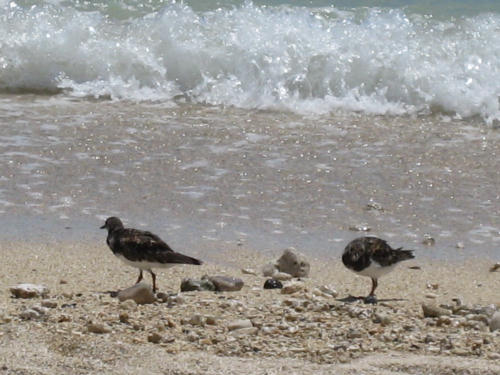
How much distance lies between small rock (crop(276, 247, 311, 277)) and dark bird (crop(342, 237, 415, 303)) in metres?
0.39

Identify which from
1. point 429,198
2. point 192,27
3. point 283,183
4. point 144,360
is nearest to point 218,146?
point 283,183

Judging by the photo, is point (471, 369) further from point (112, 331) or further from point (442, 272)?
point (442, 272)

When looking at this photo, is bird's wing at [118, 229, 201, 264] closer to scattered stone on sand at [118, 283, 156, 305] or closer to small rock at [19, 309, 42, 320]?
scattered stone on sand at [118, 283, 156, 305]

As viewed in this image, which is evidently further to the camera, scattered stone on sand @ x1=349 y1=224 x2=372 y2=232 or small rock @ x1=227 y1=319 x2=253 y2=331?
scattered stone on sand @ x1=349 y1=224 x2=372 y2=232

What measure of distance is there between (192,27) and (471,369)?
9104 mm

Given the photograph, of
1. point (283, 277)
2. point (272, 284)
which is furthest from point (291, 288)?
point (283, 277)

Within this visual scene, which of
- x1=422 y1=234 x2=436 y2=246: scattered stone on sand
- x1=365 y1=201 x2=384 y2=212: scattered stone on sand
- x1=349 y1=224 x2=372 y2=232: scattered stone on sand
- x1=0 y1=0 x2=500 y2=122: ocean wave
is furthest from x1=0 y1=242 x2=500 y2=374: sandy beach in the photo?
x1=0 y1=0 x2=500 y2=122: ocean wave

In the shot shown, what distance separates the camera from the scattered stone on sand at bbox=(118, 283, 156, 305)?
18.8ft

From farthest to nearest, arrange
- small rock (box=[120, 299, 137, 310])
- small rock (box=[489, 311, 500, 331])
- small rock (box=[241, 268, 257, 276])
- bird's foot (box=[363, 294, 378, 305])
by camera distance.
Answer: small rock (box=[241, 268, 257, 276])
bird's foot (box=[363, 294, 378, 305])
small rock (box=[120, 299, 137, 310])
small rock (box=[489, 311, 500, 331])

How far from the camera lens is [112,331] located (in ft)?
17.0

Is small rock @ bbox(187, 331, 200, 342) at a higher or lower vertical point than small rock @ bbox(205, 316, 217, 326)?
lower

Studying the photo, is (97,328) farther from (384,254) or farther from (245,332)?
(384,254)

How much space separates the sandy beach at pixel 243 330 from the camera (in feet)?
15.8

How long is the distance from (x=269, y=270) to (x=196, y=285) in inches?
24.1
